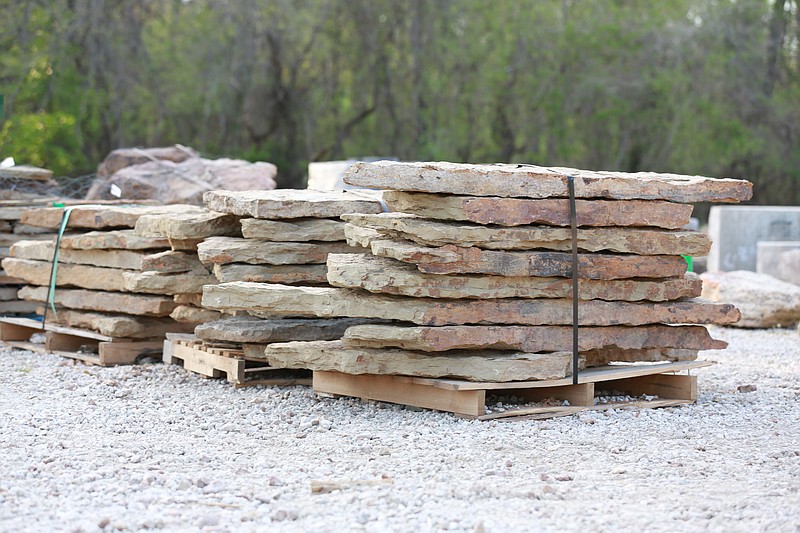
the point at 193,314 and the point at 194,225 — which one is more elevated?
the point at 194,225

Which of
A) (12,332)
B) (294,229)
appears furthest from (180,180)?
(294,229)

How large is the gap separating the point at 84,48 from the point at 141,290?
1390 centimetres

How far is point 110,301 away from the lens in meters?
8.34

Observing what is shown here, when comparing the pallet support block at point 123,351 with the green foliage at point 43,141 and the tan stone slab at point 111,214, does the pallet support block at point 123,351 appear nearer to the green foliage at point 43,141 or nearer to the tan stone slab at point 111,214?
the tan stone slab at point 111,214

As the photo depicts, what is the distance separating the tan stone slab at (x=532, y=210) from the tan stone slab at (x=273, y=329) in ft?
4.16

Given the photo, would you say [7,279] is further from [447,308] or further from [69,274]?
[447,308]

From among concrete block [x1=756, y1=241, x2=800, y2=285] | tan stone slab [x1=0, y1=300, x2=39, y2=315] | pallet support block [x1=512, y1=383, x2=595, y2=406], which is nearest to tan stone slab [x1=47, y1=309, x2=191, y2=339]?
tan stone slab [x1=0, y1=300, x2=39, y2=315]

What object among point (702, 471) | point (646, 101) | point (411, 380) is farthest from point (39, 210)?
point (646, 101)

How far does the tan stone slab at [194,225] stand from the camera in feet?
24.7

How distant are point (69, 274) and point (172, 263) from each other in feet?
4.61

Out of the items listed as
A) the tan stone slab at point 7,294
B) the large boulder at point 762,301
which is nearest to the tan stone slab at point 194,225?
the tan stone slab at point 7,294

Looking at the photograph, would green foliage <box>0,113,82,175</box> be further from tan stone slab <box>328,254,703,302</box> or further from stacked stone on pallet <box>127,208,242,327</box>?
tan stone slab <box>328,254,703,302</box>

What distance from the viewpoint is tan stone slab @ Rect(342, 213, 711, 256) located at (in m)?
6.13

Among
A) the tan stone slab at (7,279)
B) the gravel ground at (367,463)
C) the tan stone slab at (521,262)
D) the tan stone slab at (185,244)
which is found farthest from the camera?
the tan stone slab at (7,279)
